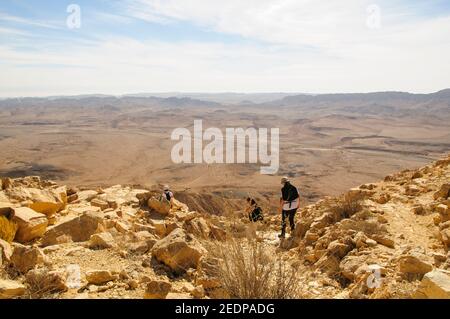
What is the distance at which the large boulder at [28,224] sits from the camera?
518cm

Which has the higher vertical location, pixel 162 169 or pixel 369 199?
pixel 369 199

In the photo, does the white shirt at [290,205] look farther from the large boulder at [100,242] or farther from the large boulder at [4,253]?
the large boulder at [4,253]

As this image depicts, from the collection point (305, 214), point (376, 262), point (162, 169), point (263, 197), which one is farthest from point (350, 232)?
point (162, 169)

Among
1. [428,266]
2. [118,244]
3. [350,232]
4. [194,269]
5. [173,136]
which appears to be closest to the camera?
[428,266]

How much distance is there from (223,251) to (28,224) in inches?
114

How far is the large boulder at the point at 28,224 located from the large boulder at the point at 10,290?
1.95 m

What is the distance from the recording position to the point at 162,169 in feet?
128

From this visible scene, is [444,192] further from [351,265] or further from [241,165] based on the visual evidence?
[241,165]

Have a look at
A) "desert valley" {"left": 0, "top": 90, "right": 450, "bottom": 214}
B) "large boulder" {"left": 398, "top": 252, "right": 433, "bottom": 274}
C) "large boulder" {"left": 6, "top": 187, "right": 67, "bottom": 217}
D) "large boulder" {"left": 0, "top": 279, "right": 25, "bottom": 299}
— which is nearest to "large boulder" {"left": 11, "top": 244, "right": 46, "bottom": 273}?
"large boulder" {"left": 0, "top": 279, "right": 25, "bottom": 299}

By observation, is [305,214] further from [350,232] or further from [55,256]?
[55,256]

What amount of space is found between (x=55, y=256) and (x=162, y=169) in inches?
1360

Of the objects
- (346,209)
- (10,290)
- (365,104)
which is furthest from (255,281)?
(365,104)

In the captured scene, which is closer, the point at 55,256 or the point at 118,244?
the point at 55,256
